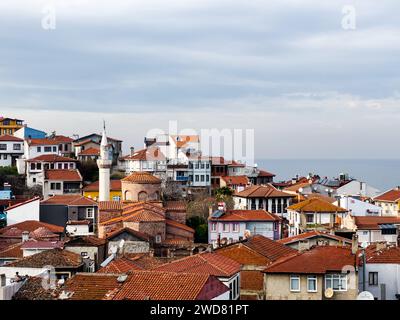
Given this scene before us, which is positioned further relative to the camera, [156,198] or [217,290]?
[156,198]

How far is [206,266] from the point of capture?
63.4ft

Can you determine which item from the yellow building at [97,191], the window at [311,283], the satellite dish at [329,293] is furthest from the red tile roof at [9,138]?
the satellite dish at [329,293]

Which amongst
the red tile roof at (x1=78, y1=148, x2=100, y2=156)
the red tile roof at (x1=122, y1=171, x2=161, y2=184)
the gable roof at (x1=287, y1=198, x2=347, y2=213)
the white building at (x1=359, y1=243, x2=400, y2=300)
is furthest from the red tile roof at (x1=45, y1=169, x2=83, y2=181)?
the white building at (x1=359, y1=243, x2=400, y2=300)

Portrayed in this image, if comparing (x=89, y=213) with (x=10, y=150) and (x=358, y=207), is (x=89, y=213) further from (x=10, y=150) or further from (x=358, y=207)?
(x=10, y=150)

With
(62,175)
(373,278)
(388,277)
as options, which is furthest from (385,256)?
(62,175)

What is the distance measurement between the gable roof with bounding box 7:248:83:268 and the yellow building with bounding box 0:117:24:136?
133ft

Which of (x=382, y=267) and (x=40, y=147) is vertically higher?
(x=40, y=147)

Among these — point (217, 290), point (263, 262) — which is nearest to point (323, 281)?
point (217, 290)

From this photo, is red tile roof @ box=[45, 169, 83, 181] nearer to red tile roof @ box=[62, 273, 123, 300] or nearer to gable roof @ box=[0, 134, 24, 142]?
gable roof @ box=[0, 134, 24, 142]

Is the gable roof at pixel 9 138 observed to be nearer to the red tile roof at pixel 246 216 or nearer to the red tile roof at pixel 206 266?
the red tile roof at pixel 246 216

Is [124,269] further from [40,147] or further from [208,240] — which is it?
[40,147]

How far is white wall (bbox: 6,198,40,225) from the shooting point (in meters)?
40.1
